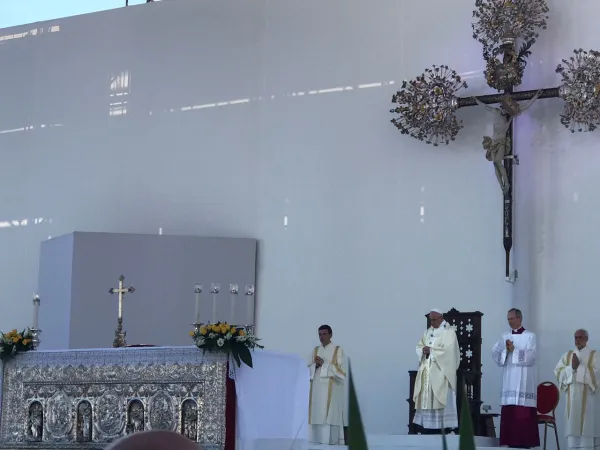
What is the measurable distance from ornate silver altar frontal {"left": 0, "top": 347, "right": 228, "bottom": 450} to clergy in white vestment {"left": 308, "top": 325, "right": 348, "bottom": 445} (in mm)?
3040

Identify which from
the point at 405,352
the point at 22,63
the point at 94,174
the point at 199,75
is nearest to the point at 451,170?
the point at 405,352

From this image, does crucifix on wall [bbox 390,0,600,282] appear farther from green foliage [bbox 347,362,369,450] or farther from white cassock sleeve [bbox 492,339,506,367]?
green foliage [bbox 347,362,369,450]

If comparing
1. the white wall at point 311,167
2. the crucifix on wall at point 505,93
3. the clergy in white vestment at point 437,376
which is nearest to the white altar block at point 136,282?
the white wall at point 311,167

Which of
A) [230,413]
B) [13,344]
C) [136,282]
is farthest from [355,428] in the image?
[136,282]

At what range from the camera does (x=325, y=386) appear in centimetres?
1012

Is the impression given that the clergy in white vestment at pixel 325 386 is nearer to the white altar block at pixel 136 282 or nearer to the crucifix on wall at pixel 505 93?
the white altar block at pixel 136 282

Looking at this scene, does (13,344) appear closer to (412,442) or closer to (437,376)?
(412,442)

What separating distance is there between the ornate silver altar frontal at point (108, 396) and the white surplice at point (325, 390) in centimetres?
305

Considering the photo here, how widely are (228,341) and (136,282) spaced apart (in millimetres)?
4647

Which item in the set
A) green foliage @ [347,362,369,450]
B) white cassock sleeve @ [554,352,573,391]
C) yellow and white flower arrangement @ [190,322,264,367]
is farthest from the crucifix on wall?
A: green foliage @ [347,362,369,450]

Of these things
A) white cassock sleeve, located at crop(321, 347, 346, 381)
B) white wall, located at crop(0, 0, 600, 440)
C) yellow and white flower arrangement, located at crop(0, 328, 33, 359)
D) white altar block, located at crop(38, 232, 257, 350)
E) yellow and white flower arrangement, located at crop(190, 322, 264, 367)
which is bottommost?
white cassock sleeve, located at crop(321, 347, 346, 381)

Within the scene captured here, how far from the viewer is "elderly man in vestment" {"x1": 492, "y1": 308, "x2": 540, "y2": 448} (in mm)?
9172

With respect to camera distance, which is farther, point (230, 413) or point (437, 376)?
point (437, 376)

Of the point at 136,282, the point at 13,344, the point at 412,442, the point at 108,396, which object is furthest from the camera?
the point at 136,282
